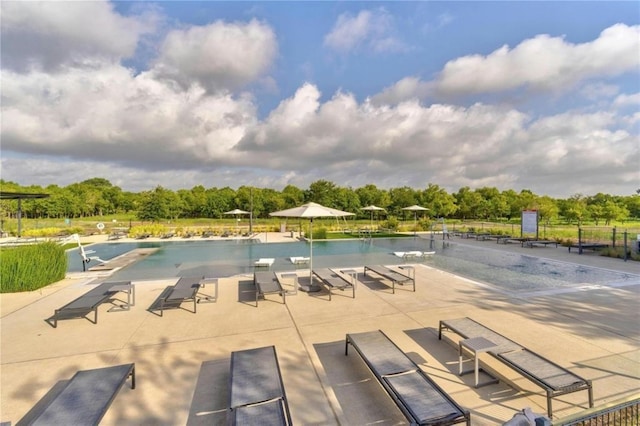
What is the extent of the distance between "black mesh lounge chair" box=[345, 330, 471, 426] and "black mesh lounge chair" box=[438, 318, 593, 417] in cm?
99

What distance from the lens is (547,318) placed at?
527 cm

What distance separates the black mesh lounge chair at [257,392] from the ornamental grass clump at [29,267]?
714cm

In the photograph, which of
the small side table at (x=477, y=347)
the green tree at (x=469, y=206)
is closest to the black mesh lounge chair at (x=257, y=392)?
the small side table at (x=477, y=347)

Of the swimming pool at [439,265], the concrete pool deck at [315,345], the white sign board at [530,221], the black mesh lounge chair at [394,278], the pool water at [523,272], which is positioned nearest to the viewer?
the concrete pool deck at [315,345]

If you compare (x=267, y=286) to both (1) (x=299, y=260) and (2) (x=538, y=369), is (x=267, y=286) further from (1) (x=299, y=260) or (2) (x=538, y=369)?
(2) (x=538, y=369)

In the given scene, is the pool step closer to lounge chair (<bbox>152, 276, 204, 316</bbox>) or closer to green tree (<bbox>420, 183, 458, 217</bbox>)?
lounge chair (<bbox>152, 276, 204, 316</bbox>)

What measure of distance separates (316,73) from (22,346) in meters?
16.7

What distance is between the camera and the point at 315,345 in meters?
4.23

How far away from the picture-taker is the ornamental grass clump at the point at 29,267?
702cm

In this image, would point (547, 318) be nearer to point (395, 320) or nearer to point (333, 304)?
point (395, 320)

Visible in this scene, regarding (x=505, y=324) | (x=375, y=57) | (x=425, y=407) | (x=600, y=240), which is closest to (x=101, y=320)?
(x=425, y=407)

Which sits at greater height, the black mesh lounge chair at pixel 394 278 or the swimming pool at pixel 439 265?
the black mesh lounge chair at pixel 394 278

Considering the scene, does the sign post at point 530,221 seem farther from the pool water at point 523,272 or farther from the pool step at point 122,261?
the pool step at point 122,261

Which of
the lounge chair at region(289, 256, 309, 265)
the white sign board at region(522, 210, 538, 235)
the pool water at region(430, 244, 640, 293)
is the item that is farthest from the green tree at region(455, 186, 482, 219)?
the lounge chair at region(289, 256, 309, 265)
